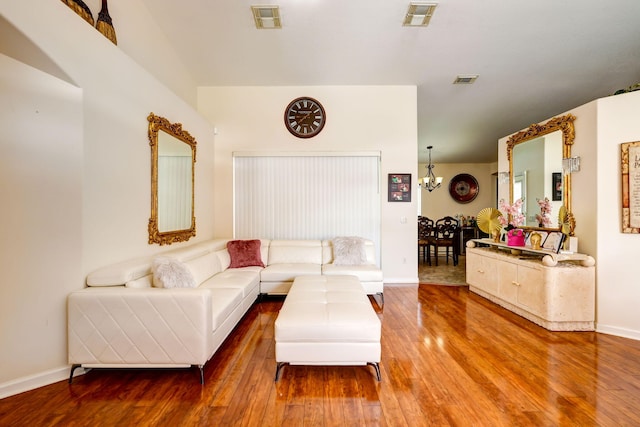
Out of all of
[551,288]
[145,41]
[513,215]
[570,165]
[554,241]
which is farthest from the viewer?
[513,215]

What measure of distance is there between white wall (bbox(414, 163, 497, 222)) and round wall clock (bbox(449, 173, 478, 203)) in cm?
10

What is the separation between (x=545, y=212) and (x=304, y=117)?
367cm

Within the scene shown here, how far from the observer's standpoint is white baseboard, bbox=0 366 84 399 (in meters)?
1.78

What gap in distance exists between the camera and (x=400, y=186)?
462 centimetres

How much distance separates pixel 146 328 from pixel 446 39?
4.47 metres

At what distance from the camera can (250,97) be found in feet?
15.3

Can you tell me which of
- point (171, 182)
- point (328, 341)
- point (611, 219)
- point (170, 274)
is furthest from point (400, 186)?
point (170, 274)

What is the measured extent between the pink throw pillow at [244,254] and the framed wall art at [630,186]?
13.6 feet

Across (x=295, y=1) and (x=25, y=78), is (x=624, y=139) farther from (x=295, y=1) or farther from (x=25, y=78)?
(x=25, y=78)

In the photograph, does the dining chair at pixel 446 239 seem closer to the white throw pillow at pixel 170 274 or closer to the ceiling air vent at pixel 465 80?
the ceiling air vent at pixel 465 80

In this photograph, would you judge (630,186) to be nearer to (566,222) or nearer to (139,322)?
(566,222)

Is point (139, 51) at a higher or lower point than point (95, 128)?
higher

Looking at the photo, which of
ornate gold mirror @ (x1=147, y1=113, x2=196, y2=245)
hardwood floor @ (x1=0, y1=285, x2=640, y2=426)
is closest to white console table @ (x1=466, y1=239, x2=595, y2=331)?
hardwood floor @ (x1=0, y1=285, x2=640, y2=426)

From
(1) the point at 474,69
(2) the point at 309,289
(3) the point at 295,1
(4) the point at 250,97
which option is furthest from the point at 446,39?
(2) the point at 309,289
